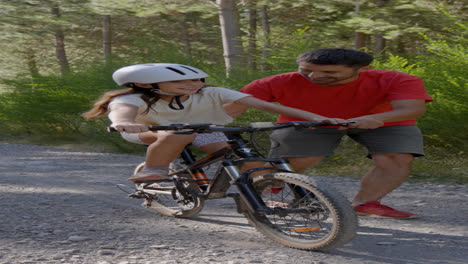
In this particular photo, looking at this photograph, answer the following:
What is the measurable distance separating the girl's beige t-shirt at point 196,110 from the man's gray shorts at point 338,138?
1.77 feet

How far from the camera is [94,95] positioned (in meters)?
11.1

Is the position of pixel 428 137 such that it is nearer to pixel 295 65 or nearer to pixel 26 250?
pixel 295 65

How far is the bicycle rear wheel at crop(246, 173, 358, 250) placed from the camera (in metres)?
3.36

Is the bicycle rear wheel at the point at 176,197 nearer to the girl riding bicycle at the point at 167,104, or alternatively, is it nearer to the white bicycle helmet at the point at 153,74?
the girl riding bicycle at the point at 167,104

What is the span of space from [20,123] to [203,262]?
11.0 m

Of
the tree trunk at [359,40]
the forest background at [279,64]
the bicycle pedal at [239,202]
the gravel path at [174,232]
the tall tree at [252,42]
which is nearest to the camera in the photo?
the gravel path at [174,232]

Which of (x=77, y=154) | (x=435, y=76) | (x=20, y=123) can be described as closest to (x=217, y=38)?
(x=20, y=123)

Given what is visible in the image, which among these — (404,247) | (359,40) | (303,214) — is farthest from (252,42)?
(303,214)

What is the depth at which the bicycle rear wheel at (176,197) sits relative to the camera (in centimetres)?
423

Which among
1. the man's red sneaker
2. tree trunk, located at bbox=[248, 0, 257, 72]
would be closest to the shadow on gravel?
the man's red sneaker

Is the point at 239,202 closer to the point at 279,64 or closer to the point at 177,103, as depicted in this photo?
the point at 177,103

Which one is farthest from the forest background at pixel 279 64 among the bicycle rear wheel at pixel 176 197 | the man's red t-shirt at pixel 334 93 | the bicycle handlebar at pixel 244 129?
the bicycle handlebar at pixel 244 129

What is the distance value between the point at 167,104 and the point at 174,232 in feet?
3.02

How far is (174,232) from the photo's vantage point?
4.14 meters
